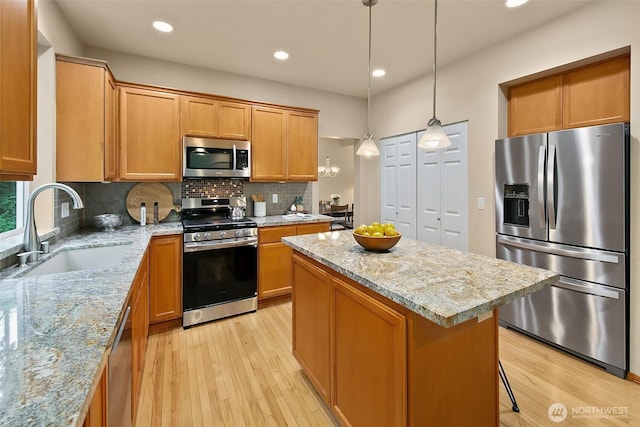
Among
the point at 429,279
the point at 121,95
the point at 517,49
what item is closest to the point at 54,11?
the point at 121,95

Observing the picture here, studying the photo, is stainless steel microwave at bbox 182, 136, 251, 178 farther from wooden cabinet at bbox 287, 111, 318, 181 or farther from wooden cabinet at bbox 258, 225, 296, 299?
wooden cabinet at bbox 258, 225, 296, 299

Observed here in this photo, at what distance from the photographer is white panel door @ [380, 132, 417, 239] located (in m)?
4.10

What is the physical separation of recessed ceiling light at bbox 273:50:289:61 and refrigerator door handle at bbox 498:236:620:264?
290 centimetres

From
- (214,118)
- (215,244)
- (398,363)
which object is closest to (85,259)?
(215,244)

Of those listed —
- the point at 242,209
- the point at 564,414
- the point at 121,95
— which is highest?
the point at 121,95

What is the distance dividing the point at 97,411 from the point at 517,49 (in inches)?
151

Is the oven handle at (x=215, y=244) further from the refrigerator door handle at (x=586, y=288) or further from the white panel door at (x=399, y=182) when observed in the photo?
the refrigerator door handle at (x=586, y=288)

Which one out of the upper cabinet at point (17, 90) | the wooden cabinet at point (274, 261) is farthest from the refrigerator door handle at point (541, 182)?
the upper cabinet at point (17, 90)

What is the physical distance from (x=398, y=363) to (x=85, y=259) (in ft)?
7.19

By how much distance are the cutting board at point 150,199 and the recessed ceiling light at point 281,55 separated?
1.90 m

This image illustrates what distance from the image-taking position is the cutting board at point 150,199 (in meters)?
3.23

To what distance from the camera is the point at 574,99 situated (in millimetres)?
2607

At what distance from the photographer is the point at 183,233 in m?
2.90

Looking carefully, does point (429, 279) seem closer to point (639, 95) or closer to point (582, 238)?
point (582, 238)
